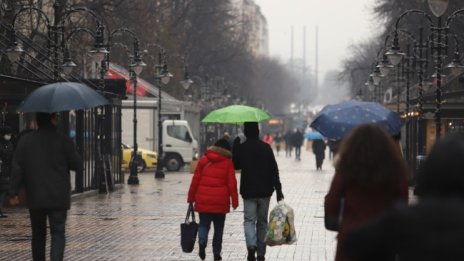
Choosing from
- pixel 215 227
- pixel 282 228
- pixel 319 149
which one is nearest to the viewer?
pixel 282 228

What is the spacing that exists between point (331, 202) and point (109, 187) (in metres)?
22.0

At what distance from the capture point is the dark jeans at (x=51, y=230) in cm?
1023

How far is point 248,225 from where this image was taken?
1283 centimetres

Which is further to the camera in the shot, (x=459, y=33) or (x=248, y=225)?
(x=459, y=33)

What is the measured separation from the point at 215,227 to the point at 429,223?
851 centimetres

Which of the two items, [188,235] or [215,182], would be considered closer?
[215,182]

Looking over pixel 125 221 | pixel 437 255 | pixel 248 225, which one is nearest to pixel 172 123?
pixel 125 221

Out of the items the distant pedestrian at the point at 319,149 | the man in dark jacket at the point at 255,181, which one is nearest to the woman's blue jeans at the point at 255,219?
the man in dark jacket at the point at 255,181

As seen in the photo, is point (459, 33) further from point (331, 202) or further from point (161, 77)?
point (331, 202)

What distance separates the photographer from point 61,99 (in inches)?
436

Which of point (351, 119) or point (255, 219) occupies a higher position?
point (351, 119)

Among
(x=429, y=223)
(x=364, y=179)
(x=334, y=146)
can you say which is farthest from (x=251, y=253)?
(x=334, y=146)

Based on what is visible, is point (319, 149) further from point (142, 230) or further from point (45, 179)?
point (45, 179)

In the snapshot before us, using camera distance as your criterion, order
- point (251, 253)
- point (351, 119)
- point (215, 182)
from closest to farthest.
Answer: point (351, 119), point (215, 182), point (251, 253)
